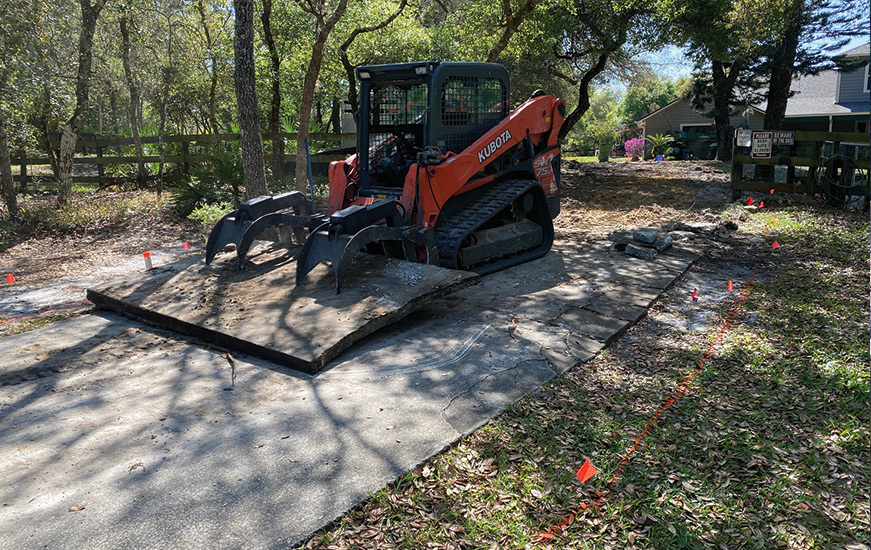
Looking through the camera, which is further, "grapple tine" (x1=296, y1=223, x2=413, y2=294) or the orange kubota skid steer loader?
the orange kubota skid steer loader

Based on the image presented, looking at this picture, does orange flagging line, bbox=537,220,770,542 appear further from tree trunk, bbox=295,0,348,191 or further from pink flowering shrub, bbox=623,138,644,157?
pink flowering shrub, bbox=623,138,644,157

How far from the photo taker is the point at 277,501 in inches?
119

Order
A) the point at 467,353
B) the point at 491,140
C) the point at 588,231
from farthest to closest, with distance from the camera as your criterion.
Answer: the point at 588,231 → the point at 491,140 → the point at 467,353

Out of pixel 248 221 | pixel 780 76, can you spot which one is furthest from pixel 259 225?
pixel 780 76

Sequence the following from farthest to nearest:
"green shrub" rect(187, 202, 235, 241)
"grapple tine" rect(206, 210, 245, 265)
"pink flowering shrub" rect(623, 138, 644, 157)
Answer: "pink flowering shrub" rect(623, 138, 644, 157)
"green shrub" rect(187, 202, 235, 241)
"grapple tine" rect(206, 210, 245, 265)

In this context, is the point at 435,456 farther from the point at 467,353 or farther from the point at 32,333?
the point at 32,333

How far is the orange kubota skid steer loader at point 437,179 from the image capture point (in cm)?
655

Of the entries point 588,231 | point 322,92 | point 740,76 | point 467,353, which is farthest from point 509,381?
point 740,76

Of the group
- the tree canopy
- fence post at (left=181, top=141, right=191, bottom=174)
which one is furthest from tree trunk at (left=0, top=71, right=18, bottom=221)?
fence post at (left=181, top=141, right=191, bottom=174)

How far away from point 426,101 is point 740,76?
1862 cm

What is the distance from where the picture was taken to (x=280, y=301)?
555 centimetres

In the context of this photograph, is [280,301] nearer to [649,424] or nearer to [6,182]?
[649,424]

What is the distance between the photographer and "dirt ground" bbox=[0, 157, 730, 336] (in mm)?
7230

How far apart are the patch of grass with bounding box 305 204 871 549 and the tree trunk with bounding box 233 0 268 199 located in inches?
241
